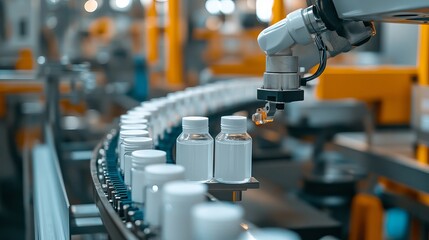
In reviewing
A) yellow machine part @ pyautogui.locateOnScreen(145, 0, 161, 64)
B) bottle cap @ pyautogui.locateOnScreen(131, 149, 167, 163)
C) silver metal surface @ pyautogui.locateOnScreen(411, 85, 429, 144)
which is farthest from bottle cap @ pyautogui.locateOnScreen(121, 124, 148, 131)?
yellow machine part @ pyautogui.locateOnScreen(145, 0, 161, 64)

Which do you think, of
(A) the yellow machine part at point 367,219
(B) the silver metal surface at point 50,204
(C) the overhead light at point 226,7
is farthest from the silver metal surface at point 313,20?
(C) the overhead light at point 226,7

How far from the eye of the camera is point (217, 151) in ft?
3.61

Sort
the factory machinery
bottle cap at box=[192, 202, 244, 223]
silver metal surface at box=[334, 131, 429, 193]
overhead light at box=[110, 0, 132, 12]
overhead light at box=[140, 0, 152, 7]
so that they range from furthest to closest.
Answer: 1. overhead light at box=[140, 0, 152, 7]
2. overhead light at box=[110, 0, 132, 12]
3. silver metal surface at box=[334, 131, 429, 193]
4. the factory machinery
5. bottle cap at box=[192, 202, 244, 223]

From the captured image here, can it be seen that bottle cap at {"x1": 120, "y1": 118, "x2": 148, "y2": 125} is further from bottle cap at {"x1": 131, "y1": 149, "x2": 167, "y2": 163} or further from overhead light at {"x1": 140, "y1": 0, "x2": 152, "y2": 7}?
overhead light at {"x1": 140, "y1": 0, "x2": 152, "y2": 7}

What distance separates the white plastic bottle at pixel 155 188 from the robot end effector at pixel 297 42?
0.40 metres

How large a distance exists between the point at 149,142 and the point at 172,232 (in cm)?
38

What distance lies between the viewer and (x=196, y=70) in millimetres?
4926

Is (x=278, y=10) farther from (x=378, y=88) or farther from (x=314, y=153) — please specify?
(x=314, y=153)

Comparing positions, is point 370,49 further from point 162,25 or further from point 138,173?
point 138,173

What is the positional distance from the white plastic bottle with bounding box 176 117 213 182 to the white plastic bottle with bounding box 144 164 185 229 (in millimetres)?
287

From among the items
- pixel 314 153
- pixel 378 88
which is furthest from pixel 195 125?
pixel 314 153

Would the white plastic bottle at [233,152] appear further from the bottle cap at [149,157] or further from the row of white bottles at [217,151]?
the bottle cap at [149,157]

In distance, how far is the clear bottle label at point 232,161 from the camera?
1.08 meters

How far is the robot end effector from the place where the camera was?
3.41ft
